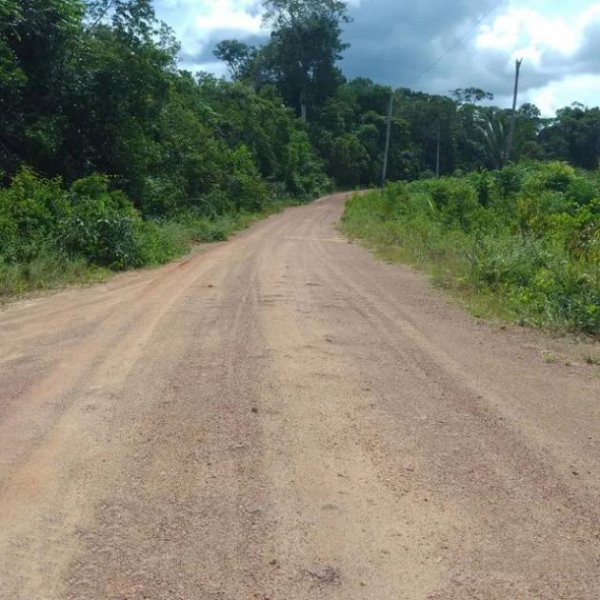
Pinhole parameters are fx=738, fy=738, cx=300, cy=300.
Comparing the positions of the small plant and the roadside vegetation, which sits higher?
the roadside vegetation

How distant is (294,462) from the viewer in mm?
4469

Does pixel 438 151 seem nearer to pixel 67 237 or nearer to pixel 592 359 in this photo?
pixel 67 237

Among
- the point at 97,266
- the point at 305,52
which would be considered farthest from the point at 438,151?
the point at 97,266

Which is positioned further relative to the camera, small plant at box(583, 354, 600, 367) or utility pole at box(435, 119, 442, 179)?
utility pole at box(435, 119, 442, 179)

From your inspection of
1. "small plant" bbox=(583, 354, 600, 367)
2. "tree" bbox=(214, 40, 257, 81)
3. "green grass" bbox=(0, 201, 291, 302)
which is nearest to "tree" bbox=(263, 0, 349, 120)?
"tree" bbox=(214, 40, 257, 81)

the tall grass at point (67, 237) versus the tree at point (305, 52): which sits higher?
the tree at point (305, 52)

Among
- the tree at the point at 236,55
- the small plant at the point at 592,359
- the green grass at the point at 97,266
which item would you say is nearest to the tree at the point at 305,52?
the tree at the point at 236,55

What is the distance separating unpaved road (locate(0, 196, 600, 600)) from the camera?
128 inches

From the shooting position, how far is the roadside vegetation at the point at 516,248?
9.82 metres

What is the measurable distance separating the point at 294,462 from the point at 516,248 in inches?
355

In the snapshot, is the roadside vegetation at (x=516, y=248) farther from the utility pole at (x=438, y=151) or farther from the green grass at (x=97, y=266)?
the utility pole at (x=438, y=151)

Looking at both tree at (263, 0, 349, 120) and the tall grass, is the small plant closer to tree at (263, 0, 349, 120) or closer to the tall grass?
the tall grass

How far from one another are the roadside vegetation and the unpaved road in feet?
3.70

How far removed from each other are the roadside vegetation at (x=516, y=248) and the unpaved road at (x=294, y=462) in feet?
3.70
